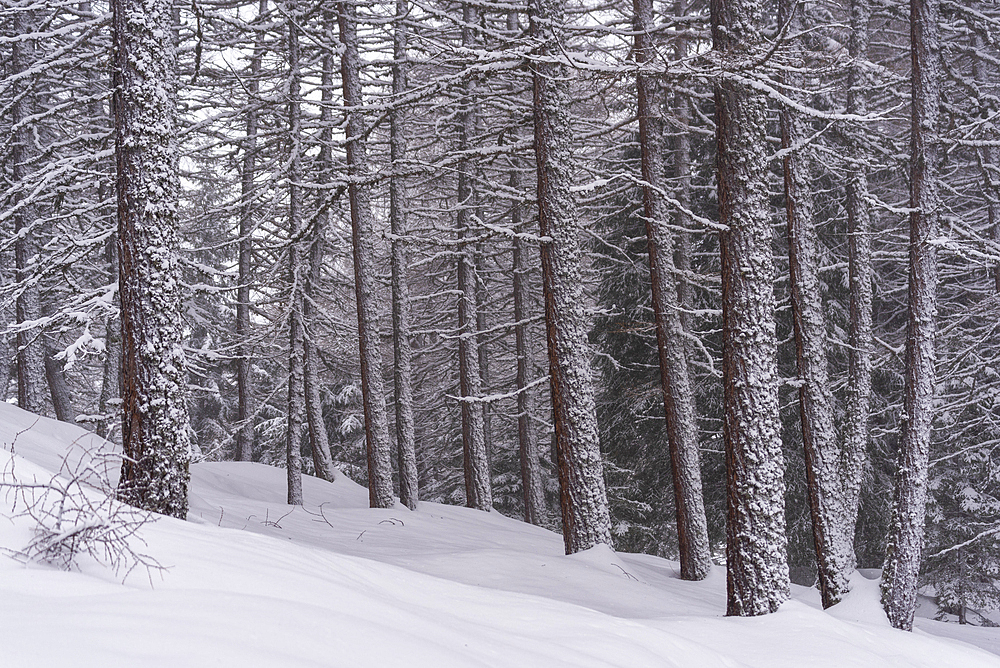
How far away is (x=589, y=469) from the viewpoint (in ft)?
30.9

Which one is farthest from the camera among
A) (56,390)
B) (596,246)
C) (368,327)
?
(596,246)

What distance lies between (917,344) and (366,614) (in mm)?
8790

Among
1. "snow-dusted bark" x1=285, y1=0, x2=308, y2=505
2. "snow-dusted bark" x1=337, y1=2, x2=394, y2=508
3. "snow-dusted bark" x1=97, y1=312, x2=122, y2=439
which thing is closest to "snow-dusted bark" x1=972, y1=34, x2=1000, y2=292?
"snow-dusted bark" x1=337, y1=2, x2=394, y2=508

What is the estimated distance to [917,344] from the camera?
32.0 ft

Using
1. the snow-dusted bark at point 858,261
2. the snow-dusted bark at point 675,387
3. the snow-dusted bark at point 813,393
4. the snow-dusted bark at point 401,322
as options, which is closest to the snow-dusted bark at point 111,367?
the snow-dusted bark at point 401,322

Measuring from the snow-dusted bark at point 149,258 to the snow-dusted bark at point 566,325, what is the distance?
459 cm

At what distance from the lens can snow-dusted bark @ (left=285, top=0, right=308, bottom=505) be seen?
47.6ft

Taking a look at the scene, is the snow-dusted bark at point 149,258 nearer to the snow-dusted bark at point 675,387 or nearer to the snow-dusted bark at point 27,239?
the snow-dusted bark at point 675,387

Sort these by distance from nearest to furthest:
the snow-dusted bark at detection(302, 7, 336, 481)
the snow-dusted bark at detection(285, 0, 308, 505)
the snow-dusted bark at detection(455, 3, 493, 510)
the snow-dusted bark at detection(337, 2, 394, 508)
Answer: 1. the snow-dusted bark at detection(337, 2, 394, 508)
2. the snow-dusted bark at detection(285, 0, 308, 505)
3. the snow-dusted bark at detection(302, 7, 336, 481)
4. the snow-dusted bark at detection(455, 3, 493, 510)

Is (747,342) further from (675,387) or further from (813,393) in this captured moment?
(675,387)

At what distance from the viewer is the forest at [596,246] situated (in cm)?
717

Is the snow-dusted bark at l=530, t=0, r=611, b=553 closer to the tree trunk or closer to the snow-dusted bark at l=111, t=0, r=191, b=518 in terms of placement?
the snow-dusted bark at l=111, t=0, r=191, b=518

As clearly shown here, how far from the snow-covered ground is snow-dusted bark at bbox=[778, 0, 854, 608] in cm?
51

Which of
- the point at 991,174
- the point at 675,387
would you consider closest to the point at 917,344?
the point at 675,387
